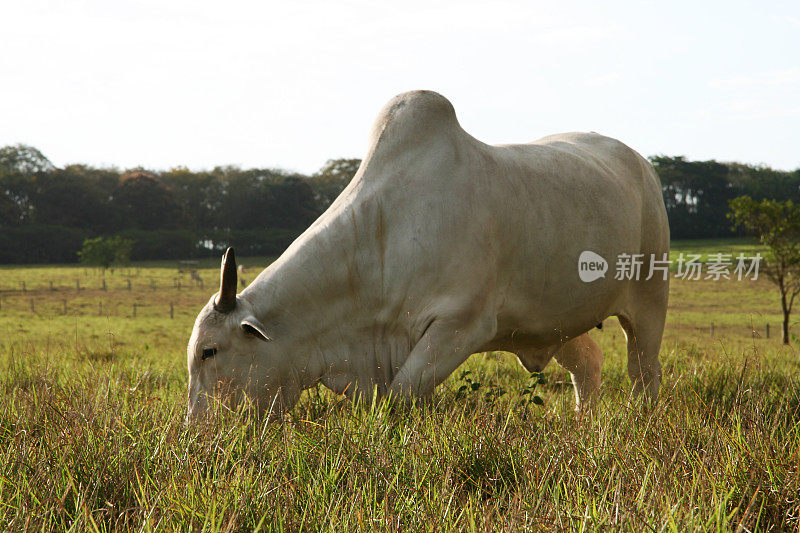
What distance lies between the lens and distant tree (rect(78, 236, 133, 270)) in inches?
1905

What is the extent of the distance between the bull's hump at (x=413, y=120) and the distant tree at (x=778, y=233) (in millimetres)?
17639

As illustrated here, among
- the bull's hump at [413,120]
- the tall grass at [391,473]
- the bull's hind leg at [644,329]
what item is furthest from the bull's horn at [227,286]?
the bull's hind leg at [644,329]

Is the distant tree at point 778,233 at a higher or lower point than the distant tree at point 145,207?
lower

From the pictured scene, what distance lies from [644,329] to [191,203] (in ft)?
192

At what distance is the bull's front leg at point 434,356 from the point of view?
12.8 feet

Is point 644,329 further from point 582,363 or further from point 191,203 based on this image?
point 191,203

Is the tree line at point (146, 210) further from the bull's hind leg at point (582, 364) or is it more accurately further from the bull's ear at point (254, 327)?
the bull's ear at point (254, 327)

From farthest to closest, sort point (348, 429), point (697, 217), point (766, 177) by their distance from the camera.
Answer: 1. point (766, 177)
2. point (697, 217)
3. point (348, 429)

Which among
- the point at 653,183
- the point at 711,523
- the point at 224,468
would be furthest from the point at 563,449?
the point at 653,183

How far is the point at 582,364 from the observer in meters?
5.88

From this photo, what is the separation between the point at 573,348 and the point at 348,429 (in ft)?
10.5

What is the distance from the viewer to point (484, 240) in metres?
4.17

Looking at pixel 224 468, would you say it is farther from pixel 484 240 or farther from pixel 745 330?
pixel 745 330

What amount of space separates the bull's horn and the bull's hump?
1202 mm
